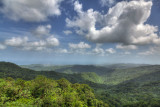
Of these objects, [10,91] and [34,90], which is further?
[34,90]

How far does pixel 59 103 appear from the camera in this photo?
38.4 m

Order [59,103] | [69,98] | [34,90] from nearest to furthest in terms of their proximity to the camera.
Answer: [59,103] < [69,98] < [34,90]

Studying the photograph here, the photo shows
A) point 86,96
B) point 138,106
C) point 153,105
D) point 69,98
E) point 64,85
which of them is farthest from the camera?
point 138,106

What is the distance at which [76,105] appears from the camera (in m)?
42.7

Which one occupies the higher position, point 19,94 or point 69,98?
point 19,94

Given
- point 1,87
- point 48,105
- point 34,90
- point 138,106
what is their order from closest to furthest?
1. point 48,105
2. point 1,87
3. point 34,90
4. point 138,106

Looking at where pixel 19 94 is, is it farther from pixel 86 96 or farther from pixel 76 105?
pixel 86 96

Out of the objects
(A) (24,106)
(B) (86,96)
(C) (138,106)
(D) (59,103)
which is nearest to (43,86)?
(D) (59,103)

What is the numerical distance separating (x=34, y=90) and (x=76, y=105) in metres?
30.5

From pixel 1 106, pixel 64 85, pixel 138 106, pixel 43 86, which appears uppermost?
pixel 1 106

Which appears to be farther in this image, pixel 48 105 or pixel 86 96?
pixel 86 96

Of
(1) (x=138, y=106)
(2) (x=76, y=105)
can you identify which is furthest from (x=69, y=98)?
(1) (x=138, y=106)

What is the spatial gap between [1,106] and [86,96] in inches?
2421

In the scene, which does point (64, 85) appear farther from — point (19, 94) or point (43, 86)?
point (19, 94)
